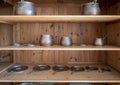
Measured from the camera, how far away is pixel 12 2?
217cm

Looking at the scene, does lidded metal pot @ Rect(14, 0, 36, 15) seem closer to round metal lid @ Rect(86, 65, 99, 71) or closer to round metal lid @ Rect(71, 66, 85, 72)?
round metal lid @ Rect(71, 66, 85, 72)

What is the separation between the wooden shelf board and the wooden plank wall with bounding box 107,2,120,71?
0.51 feet

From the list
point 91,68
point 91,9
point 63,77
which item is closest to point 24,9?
point 91,9

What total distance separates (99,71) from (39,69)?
2.48ft

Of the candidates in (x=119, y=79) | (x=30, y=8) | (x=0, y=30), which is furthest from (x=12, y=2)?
(x=119, y=79)

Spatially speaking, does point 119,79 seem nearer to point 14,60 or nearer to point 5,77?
point 5,77

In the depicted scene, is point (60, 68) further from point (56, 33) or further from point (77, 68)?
point (56, 33)

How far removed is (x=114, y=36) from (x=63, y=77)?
87 centimetres

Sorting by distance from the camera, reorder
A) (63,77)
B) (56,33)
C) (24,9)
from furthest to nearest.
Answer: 1. (56,33)
2. (63,77)
3. (24,9)

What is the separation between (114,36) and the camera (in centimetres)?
207

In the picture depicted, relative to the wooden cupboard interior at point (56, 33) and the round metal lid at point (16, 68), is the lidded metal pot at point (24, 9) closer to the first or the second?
the wooden cupboard interior at point (56, 33)

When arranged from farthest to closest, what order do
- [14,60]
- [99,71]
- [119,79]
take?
[14,60] → [99,71] → [119,79]

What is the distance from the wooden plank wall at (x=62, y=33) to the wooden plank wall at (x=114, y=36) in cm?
11

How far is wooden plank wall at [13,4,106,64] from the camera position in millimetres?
2291
